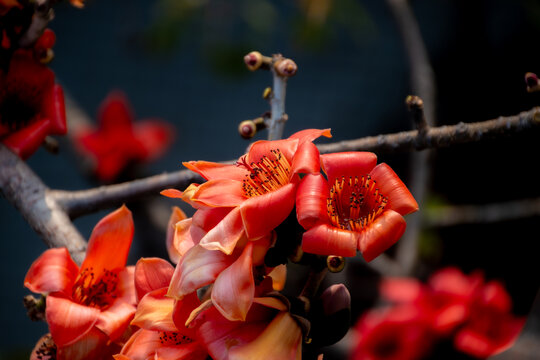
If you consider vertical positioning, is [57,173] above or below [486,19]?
below

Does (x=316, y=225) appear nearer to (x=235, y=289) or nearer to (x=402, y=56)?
(x=235, y=289)

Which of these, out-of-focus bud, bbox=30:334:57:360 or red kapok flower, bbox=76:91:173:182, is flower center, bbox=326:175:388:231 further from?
red kapok flower, bbox=76:91:173:182

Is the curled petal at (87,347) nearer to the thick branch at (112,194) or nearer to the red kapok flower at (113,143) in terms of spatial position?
the thick branch at (112,194)

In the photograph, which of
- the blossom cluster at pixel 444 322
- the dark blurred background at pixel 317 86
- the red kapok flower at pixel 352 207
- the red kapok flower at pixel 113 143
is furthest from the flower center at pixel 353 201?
the red kapok flower at pixel 113 143

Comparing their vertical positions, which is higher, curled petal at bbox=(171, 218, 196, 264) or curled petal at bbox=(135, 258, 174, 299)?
curled petal at bbox=(171, 218, 196, 264)

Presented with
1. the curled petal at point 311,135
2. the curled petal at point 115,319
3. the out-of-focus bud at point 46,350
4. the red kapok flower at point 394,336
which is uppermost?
the curled petal at point 311,135

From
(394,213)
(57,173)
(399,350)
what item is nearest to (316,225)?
(394,213)

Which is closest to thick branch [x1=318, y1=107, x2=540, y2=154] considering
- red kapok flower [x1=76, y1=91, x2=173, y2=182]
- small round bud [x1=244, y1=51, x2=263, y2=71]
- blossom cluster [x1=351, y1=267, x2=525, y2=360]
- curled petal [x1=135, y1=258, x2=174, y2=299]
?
small round bud [x1=244, y1=51, x2=263, y2=71]
